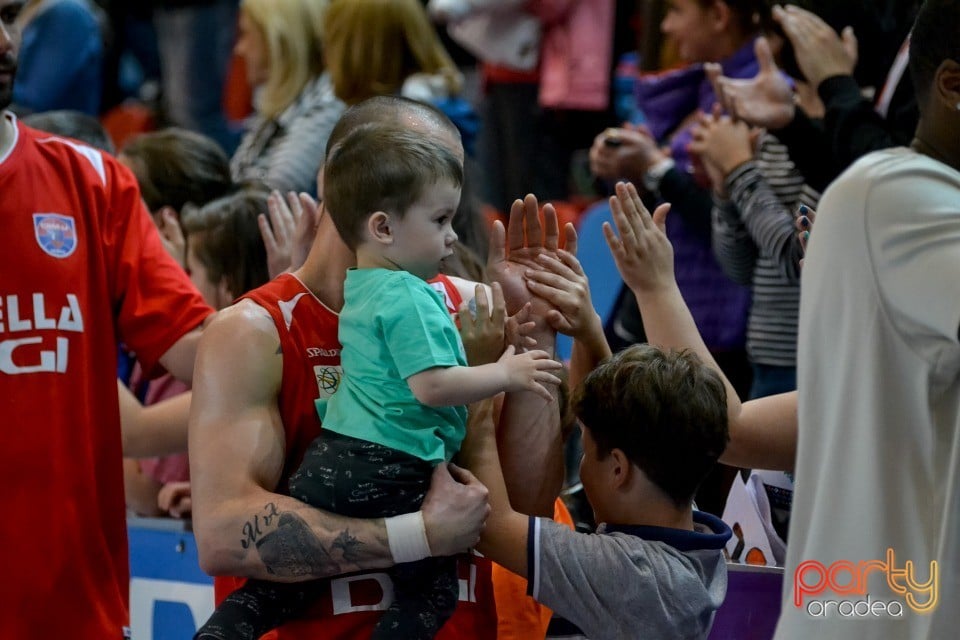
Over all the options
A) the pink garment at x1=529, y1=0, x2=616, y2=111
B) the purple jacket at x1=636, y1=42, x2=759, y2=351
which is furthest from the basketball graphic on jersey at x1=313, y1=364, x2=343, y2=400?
the pink garment at x1=529, y1=0, x2=616, y2=111

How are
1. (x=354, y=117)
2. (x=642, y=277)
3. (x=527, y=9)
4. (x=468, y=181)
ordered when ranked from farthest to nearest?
(x=527, y=9)
(x=468, y=181)
(x=642, y=277)
(x=354, y=117)

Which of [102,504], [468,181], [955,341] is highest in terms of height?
[955,341]

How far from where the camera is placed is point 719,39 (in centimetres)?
453

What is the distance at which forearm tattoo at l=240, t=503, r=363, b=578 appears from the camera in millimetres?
2424

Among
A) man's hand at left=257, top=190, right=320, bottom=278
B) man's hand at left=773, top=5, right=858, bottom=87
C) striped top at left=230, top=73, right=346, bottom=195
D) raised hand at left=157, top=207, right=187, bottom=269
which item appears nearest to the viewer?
man's hand at left=257, top=190, right=320, bottom=278

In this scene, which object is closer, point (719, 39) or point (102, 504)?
point (102, 504)

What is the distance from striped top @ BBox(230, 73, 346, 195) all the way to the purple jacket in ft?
4.10

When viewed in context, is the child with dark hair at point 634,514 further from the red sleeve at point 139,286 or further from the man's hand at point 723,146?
the man's hand at point 723,146

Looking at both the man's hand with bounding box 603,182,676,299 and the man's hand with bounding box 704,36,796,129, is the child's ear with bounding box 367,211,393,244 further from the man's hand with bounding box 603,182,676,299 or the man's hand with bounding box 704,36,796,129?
the man's hand with bounding box 704,36,796,129

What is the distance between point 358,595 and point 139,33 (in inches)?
256

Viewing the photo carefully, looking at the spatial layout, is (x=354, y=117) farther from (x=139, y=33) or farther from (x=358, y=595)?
(x=139, y=33)

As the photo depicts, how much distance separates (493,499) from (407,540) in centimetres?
20

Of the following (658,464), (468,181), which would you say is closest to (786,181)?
(468,181)

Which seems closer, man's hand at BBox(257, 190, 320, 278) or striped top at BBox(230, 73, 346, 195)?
man's hand at BBox(257, 190, 320, 278)
